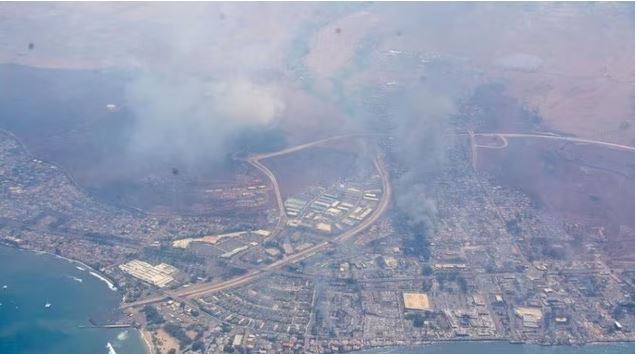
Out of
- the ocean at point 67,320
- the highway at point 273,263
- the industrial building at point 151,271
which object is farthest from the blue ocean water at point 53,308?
the highway at point 273,263

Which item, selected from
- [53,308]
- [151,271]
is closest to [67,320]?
[53,308]

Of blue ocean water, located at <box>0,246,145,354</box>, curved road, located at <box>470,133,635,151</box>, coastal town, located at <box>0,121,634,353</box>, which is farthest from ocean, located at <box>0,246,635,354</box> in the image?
curved road, located at <box>470,133,635,151</box>

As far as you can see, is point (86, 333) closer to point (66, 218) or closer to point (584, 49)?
point (66, 218)

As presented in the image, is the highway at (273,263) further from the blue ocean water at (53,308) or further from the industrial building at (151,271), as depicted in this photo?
the blue ocean water at (53,308)

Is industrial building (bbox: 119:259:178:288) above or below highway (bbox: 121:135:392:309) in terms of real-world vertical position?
above

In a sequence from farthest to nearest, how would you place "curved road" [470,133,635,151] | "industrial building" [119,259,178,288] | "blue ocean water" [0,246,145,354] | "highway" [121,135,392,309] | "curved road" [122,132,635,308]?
"curved road" [470,133,635,151] → "industrial building" [119,259,178,288] → "curved road" [122,132,635,308] → "highway" [121,135,392,309] → "blue ocean water" [0,246,145,354]

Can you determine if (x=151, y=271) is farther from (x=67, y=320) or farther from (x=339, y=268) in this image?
(x=339, y=268)

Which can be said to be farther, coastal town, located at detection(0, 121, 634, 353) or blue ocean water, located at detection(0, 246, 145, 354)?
coastal town, located at detection(0, 121, 634, 353)

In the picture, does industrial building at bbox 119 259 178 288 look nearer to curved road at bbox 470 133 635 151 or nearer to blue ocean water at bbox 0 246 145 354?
blue ocean water at bbox 0 246 145 354
